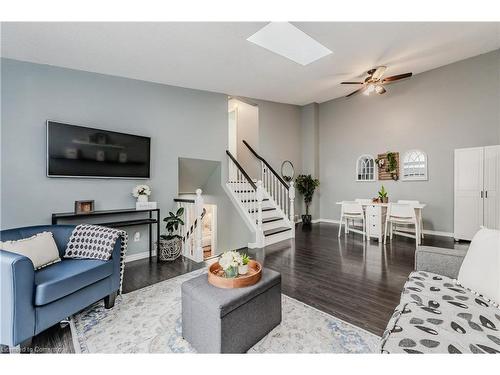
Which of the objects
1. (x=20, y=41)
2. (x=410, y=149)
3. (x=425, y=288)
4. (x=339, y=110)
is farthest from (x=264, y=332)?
(x=339, y=110)

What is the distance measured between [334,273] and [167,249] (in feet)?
8.02

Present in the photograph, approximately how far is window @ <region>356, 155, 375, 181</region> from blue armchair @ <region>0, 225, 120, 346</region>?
5760 mm

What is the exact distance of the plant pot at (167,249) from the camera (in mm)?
3492

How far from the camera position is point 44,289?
1598 millimetres

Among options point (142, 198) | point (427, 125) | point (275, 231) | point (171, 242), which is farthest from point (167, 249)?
point (427, 125)

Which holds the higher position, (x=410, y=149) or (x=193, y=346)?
(x=410, y=149)

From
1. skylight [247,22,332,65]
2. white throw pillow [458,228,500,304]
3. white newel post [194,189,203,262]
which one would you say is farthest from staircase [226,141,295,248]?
white throw pillow [458,228,500,304]

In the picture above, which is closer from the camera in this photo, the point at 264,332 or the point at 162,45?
the point at 264,332

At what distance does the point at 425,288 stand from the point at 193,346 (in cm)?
173

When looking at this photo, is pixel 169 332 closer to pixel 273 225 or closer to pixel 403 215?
pixel 273 225

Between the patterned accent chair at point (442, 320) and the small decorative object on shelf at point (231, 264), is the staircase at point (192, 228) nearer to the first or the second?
the small decorative object on shelf at point (231, 264)
